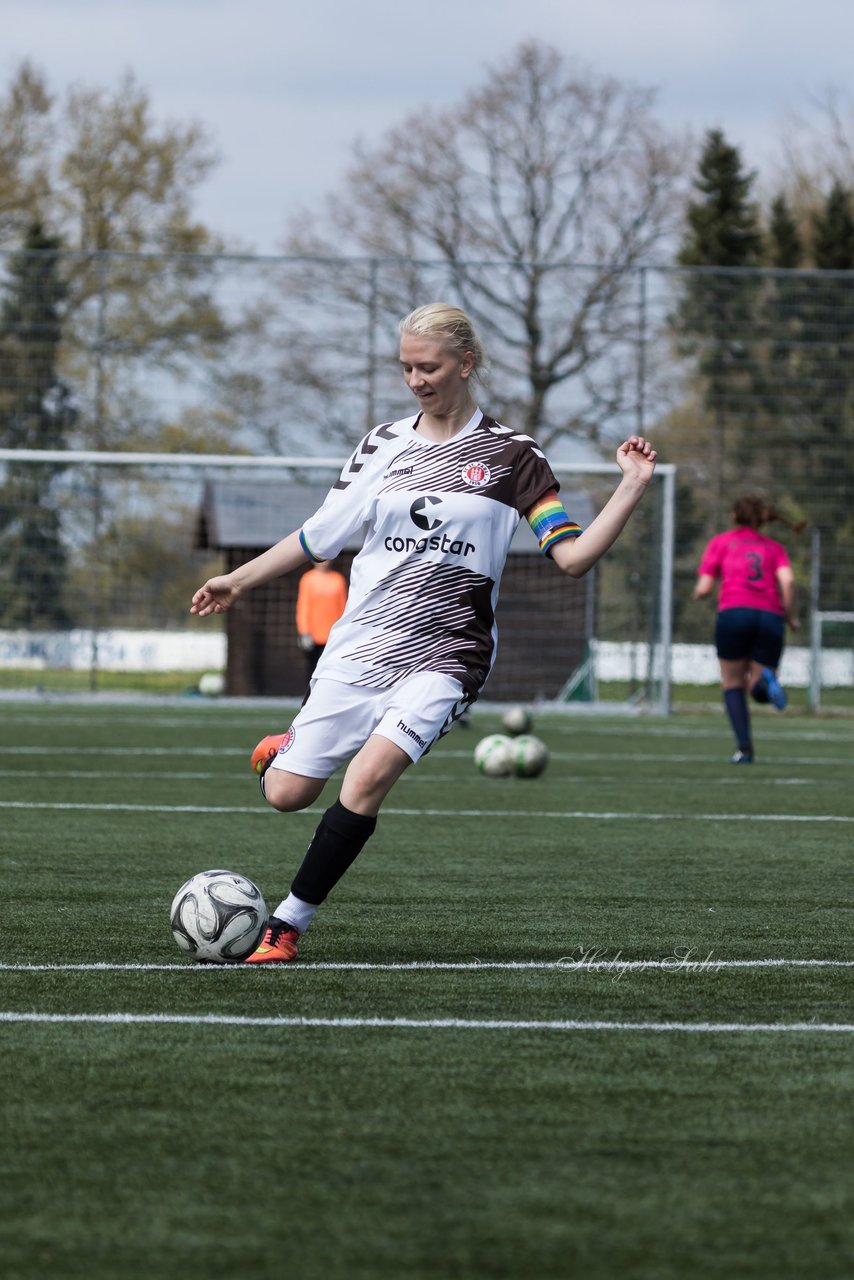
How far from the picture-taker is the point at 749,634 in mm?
13516

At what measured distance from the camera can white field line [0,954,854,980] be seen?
4.88m

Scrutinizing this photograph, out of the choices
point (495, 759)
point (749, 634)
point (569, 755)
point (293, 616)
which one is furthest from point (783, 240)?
point (495, 759)

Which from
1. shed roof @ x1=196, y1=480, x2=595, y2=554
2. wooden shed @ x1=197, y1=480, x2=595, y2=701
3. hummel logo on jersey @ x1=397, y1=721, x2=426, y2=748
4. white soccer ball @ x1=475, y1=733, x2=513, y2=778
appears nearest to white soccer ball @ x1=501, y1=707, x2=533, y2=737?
A: white soccer ball @ x1=475, y1=733, x2=513, y2=778

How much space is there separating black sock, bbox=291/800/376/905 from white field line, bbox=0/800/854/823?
14.6ft

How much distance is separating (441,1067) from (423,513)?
5.98 ft

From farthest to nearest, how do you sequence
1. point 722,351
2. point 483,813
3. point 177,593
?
1. point 722,351
2. point 177,593
3. point 483,813

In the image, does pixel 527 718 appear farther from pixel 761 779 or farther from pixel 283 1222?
pixel 283 1222

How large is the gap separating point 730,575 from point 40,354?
15.0 metres

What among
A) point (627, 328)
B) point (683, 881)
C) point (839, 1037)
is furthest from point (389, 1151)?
point (627, 328)

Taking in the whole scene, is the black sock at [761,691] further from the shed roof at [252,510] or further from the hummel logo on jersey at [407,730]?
the hummel logo on jersey at [407,730]

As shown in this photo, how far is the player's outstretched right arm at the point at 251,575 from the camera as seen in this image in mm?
5180

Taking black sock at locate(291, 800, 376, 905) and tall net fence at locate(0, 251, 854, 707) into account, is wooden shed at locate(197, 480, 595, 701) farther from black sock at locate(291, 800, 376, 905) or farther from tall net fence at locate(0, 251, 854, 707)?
black sock at locate(291, 800, 376, 905)

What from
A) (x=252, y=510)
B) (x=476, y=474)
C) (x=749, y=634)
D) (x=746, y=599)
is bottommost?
(x=749, y=634)

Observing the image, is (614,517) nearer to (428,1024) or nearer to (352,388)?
(428,1024)
